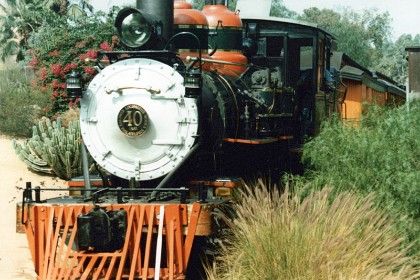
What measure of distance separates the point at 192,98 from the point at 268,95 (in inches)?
70.0

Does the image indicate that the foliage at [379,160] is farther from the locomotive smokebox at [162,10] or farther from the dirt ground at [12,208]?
the dirt ground at [12,208]

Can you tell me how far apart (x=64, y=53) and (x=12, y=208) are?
23.3 ft

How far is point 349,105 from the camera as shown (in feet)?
84.0

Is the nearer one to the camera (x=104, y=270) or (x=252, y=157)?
(x=104, y=270)

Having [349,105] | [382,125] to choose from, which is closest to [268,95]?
[382,125]

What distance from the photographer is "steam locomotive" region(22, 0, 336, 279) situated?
6121mm

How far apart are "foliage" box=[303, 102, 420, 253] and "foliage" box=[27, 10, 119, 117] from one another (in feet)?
29.0

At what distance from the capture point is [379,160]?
791 centimetres

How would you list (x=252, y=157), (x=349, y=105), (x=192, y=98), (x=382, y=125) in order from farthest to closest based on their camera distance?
(x=349, y=105), (x=382, y=125), (x=252, y=157), (x=192, y=98)

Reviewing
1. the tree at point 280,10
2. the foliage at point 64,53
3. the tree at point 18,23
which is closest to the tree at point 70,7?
the tree at point 18,23

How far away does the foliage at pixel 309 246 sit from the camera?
5.52 metres

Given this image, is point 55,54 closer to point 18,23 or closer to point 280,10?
point 18,23

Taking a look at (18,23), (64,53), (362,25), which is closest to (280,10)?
(362,25)

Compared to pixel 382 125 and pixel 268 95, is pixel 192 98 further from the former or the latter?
pixel 382 125
